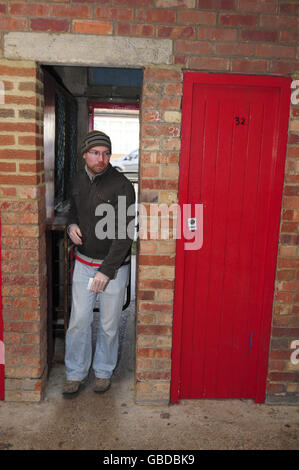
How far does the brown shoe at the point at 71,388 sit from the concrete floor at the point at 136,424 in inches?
2.1

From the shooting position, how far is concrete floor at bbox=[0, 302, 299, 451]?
2.74 metres

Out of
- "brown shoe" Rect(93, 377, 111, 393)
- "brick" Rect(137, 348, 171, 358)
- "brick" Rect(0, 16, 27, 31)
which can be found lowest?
"brown shoe" Rect(93, 377, 111, 393)

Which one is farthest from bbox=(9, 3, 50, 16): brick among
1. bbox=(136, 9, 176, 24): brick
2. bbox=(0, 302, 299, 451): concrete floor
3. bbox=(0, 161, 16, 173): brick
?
bbox=(0, 302, 299, 451): concrete floor

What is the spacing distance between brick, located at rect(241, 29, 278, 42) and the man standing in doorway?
1.19 metres

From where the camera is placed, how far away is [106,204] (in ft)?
10.3

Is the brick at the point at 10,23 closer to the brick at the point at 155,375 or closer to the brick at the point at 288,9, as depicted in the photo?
the brick at the point at 288,9

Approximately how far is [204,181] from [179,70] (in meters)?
0.78

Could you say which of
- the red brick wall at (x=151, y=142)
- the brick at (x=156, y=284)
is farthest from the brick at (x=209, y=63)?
the brick at (x=156, y=284)

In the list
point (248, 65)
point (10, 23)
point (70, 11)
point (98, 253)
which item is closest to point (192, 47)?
point (248, 65)

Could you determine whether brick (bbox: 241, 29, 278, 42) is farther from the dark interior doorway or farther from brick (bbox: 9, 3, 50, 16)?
the dark interior doorway

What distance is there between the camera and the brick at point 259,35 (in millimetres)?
2812

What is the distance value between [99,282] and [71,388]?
0.89 m

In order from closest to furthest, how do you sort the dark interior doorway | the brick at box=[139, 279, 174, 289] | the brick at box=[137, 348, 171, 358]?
the brick at box=[139, 279, 174, 289] → the brick at box=[137, 348, 171, 358] → the dark interior doorway

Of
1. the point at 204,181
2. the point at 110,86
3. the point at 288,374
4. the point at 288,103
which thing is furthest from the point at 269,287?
the point at 110,86
